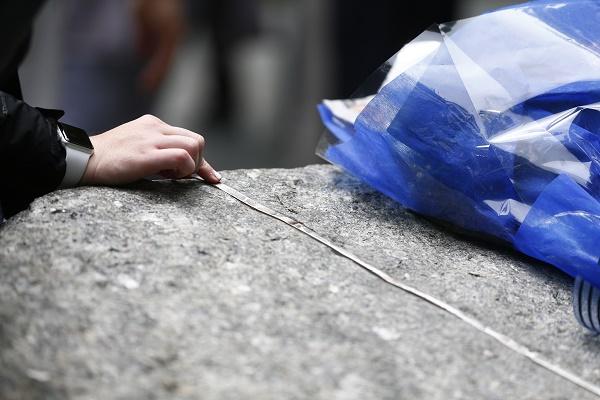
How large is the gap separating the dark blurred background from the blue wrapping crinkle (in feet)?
4.02

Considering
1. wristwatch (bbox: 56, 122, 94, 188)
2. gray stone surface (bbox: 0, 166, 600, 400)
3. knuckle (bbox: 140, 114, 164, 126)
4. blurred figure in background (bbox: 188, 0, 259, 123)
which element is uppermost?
knuckle (bbox: 140, 114, 164, 126)

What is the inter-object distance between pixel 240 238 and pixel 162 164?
13cm

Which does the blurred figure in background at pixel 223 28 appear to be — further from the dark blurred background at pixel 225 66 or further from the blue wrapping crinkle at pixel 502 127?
the blue wrapping crinkle at pixel 502 127

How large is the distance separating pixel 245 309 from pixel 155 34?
1.84m

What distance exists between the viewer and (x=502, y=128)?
0.90 m

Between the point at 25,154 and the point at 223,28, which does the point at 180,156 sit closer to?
the point at 25,154

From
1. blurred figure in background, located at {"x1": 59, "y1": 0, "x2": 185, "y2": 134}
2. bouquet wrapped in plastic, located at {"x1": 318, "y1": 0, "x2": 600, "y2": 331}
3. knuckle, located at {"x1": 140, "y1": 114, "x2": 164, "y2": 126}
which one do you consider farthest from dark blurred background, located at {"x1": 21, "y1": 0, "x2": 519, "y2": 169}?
bouquet wrapped in plastic, located at {"x1": 318, "y1": 0, "x2": 600, "y2": 331}

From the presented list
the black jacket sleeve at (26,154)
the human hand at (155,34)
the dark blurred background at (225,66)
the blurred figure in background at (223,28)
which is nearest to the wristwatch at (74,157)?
the black jacket sleeve at (26,154)

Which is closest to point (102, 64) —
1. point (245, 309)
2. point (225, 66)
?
point (225, 66)

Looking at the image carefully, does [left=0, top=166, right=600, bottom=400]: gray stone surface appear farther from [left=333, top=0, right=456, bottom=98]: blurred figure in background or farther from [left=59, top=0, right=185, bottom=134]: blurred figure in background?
[left=333, top=0, right=456, bottom=98]: blurred figure in background

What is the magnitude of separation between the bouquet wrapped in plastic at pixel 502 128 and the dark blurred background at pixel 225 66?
1.23 m

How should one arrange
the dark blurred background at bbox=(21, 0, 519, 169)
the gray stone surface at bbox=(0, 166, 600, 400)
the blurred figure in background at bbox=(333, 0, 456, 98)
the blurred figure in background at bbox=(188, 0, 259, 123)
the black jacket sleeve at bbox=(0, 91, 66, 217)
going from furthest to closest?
the blurred figure in background at bbox=(188, 0, 259, 123) → the blurred figure in background at bbox=(333, 0, 456, 98) → the dark blurred background at bbox=(21, 0, 519, 169) → the black jacket sleeve at bbox=(0, 91, 66, 217) → the gray stone surface at bbox=(0, 166, 600, 400)

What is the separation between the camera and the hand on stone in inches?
34.2

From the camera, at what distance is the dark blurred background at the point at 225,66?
7.04 ft
